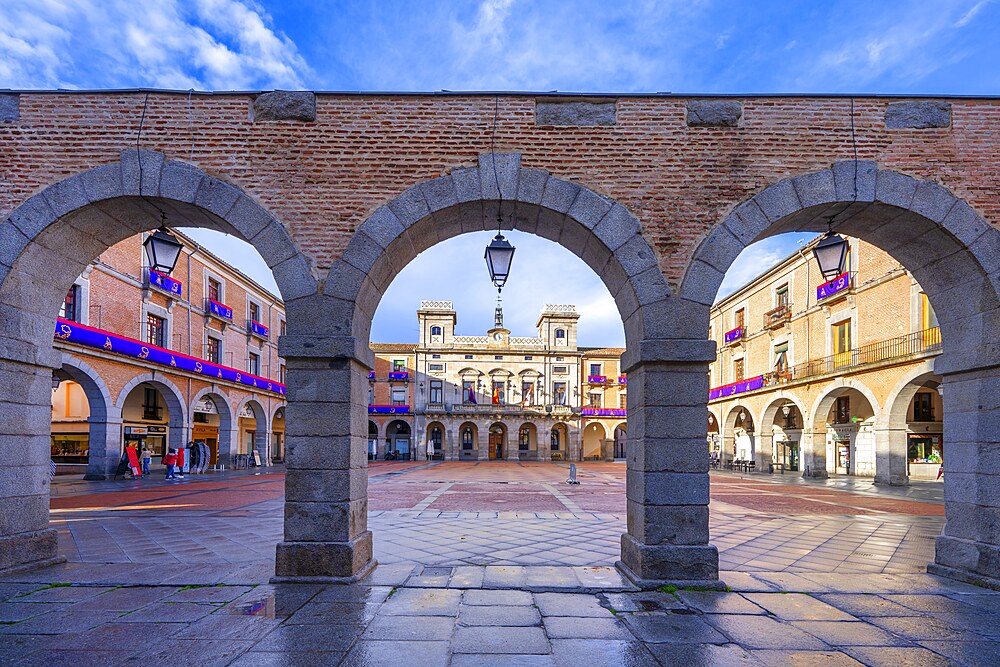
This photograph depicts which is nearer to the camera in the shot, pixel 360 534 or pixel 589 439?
pixel 360 534

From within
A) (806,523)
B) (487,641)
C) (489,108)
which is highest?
(489,108)

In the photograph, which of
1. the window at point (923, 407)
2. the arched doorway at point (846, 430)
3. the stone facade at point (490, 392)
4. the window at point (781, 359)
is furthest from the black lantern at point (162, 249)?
the stone facade at point (490, 392)

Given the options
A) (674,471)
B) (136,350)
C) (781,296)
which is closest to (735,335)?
(781,296)

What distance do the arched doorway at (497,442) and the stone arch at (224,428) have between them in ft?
81.2

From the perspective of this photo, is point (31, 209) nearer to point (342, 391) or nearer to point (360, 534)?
point (342, 391)

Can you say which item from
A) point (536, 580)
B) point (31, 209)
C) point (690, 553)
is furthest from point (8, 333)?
point (690, 553)

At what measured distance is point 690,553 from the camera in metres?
5.44

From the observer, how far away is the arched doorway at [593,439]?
5209cm

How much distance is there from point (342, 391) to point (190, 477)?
61.2 feet

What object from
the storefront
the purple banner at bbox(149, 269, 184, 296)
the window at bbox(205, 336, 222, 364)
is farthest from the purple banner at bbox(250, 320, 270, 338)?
the storefront

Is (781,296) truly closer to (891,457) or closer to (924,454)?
(924,454)

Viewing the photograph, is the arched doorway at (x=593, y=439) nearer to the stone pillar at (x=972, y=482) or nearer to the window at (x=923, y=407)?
the window at (x=923, y=407)

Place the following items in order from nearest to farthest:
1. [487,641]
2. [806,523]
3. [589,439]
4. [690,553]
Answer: [487,641] < [690,553] < [806,523] < [589,439]

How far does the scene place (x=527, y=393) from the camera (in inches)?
1905
